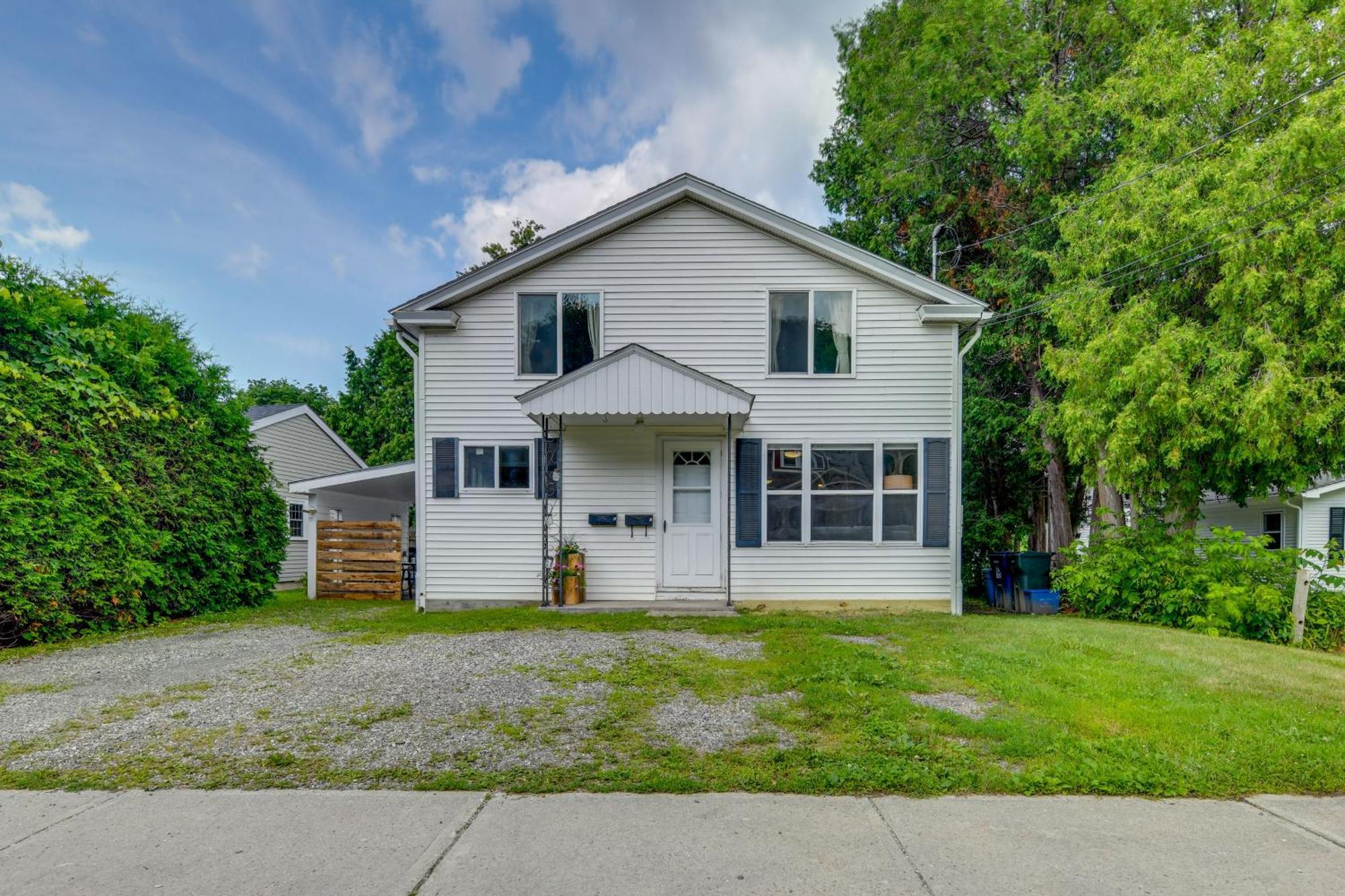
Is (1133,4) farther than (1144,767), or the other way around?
(1133,4)

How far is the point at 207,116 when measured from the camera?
43.6ft

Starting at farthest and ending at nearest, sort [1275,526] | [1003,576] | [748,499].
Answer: [1275,526] < [1003,576] < [748,499]

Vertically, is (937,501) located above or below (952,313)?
below

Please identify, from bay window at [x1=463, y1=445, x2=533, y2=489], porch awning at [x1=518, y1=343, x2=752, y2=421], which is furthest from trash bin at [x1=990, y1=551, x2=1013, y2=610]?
bay window at [x1=463, y1=445, x2=533, y2=489]

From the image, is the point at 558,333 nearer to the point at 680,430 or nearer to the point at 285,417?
the point at 680,430

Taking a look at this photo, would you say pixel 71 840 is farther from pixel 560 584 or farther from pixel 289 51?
pixel 289 51

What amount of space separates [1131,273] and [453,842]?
1240 centimetres

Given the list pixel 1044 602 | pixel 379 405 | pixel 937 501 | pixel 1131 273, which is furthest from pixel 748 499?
pixel 379 405

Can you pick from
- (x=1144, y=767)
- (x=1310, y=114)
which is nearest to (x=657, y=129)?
(x=1310, y=114)

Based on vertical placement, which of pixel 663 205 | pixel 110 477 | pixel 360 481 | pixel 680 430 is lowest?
pixel 360 481

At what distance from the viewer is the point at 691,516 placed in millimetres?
9734

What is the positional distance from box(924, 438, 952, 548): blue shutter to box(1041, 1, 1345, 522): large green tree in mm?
2747

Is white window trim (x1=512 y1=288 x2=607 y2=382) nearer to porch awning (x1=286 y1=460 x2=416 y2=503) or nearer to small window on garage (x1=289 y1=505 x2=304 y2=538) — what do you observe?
porch awning (x1=286 y1=460 x2=416 y2=503)

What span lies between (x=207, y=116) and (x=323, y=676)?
44.3 feet
